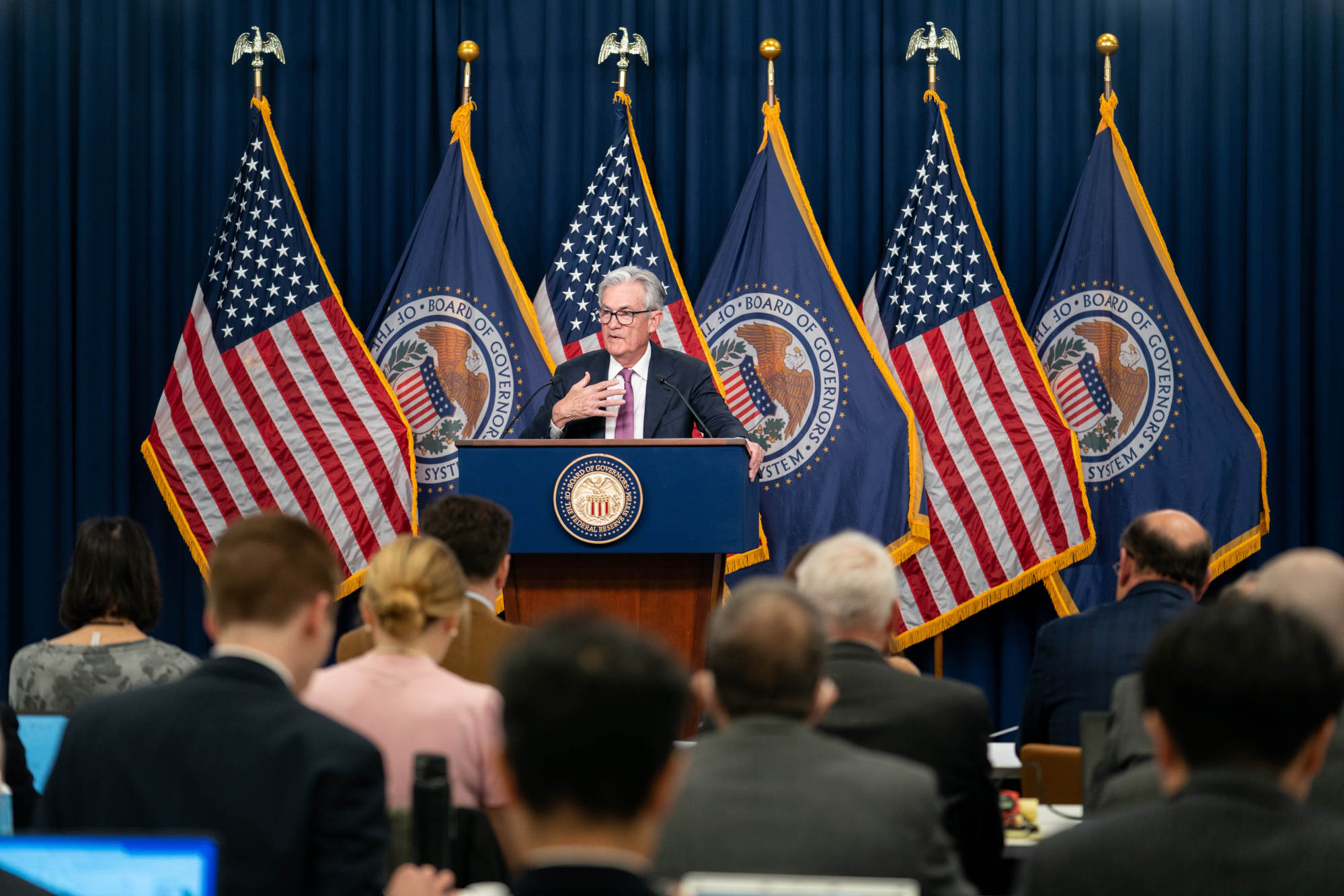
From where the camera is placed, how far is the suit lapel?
16.7 ft

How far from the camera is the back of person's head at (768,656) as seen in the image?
1.77 m

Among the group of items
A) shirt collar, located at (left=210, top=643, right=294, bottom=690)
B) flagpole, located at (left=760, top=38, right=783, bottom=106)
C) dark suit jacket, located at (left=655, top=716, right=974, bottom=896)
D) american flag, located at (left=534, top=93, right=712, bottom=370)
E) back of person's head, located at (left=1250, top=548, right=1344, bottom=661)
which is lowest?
dark suit jacket, located at (left=655, top=716, right=974, bottom=896)

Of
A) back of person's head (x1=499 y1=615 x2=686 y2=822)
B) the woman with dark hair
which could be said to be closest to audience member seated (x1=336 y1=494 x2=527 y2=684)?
the woman with dark hair

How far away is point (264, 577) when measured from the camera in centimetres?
190

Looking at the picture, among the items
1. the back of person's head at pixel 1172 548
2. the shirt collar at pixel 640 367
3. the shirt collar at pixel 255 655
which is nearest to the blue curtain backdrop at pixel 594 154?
the shirt collar at pixel 640 367

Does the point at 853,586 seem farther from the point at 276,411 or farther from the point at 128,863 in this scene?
the point at 276,411

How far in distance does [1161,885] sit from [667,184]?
5865 millimetres

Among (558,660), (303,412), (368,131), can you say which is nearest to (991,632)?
(303,412)

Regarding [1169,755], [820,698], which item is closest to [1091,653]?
[820,698]

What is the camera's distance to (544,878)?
43.9 inches

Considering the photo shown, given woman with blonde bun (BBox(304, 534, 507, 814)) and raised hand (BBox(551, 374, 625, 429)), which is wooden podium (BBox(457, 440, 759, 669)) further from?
woman with blonde bun (BBox(304, 534, 507, 814))

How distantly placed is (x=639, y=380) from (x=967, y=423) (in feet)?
6.26

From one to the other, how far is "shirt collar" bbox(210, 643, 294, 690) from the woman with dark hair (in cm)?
147

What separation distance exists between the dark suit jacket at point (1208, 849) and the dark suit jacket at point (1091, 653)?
6.43ft
